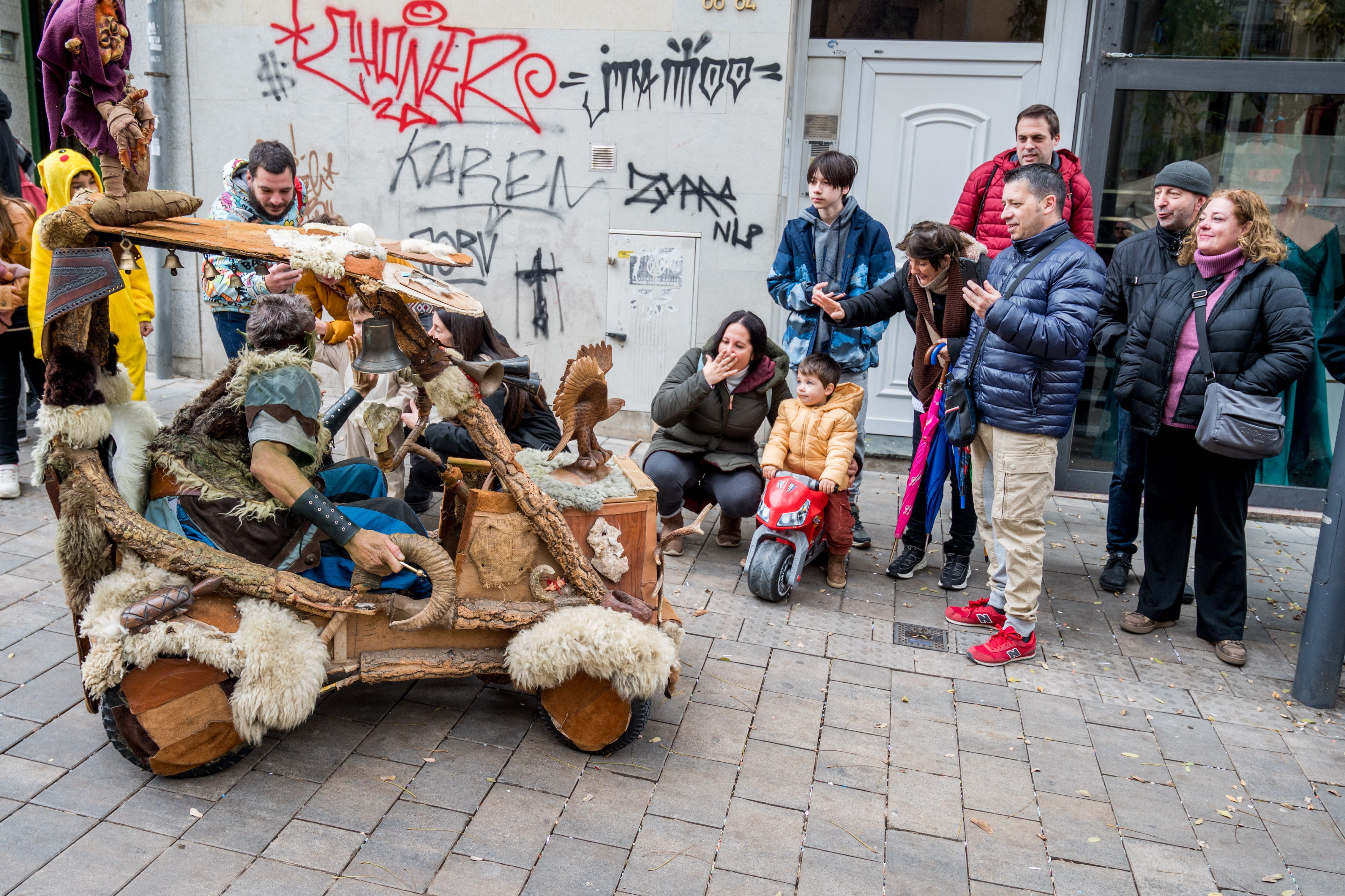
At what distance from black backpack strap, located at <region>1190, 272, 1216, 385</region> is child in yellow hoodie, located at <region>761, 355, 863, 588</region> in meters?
1.58

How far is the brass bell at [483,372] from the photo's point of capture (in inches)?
130

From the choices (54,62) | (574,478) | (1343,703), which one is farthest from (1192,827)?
(54,62)

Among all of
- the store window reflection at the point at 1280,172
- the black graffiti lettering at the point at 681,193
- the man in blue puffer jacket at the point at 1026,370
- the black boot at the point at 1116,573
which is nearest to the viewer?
the man in blue puffer jacket at the point at 1026,370

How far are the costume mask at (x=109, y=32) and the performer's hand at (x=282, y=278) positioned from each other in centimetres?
124

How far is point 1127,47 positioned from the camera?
6426 mm

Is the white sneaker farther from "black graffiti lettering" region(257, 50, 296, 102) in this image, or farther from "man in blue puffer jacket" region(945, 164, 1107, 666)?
"man in blue puffer jacket" region(945, 164, 1107, 666)

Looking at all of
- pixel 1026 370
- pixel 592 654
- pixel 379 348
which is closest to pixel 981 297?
pixel 1026 370

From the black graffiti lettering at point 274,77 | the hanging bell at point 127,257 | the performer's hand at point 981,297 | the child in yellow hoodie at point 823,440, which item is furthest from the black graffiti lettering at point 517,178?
the performer's hand at point 981,297

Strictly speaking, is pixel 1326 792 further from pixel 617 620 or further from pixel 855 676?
pixel 617 620

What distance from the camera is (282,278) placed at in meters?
4.59

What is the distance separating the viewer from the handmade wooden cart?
3043 mm

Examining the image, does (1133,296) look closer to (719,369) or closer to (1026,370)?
(1026,370)

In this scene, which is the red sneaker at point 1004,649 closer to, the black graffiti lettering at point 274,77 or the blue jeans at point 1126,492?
the blue jeans at point 1126,492

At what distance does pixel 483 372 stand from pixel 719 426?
7.22 feet
